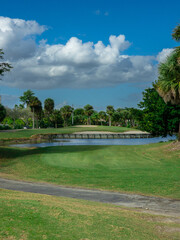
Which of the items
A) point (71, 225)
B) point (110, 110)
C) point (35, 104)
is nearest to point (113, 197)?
point (71, 225)

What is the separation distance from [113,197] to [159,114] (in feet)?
88.3

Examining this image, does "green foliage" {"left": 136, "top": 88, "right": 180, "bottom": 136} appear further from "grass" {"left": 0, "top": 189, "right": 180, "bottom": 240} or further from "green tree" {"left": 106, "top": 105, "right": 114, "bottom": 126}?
"green tree" {"left": 106, "top": 105, "right": 114, "bottom": 126}

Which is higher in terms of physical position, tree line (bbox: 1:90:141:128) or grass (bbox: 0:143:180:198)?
tree line (bbox: 1:90:141:128)

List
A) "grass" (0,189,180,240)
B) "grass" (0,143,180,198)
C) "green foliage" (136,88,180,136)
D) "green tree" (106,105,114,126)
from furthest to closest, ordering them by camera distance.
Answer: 1. "green tree" (106,105,114,126)
2. "green foliage" (136,88,180,136)
3. "grass" (0,143,180,198)
4. "grass" (0,189,180,240)

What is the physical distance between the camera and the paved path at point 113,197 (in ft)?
35.4

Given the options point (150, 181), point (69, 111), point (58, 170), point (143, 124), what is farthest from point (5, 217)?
point (69, 111)

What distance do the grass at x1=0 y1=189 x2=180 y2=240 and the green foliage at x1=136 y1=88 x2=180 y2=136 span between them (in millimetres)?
30500

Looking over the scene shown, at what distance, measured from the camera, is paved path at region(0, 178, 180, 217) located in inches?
425

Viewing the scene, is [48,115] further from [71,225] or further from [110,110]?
[71,225]

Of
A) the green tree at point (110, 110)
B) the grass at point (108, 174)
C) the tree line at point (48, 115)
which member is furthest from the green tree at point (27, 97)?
the grass at point (108, 174)

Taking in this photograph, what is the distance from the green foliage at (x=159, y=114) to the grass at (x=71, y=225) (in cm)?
3050

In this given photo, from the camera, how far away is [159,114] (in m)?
37.8

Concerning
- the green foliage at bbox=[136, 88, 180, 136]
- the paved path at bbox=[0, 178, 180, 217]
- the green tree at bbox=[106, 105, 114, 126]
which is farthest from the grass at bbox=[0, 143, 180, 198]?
the green tree at bbox=[106, 105, 114, 126]

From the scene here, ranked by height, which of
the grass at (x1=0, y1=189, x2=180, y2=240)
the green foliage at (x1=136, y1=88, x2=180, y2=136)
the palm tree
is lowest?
the grass at (x1=0, y1=189, x2=180, y2=240)
